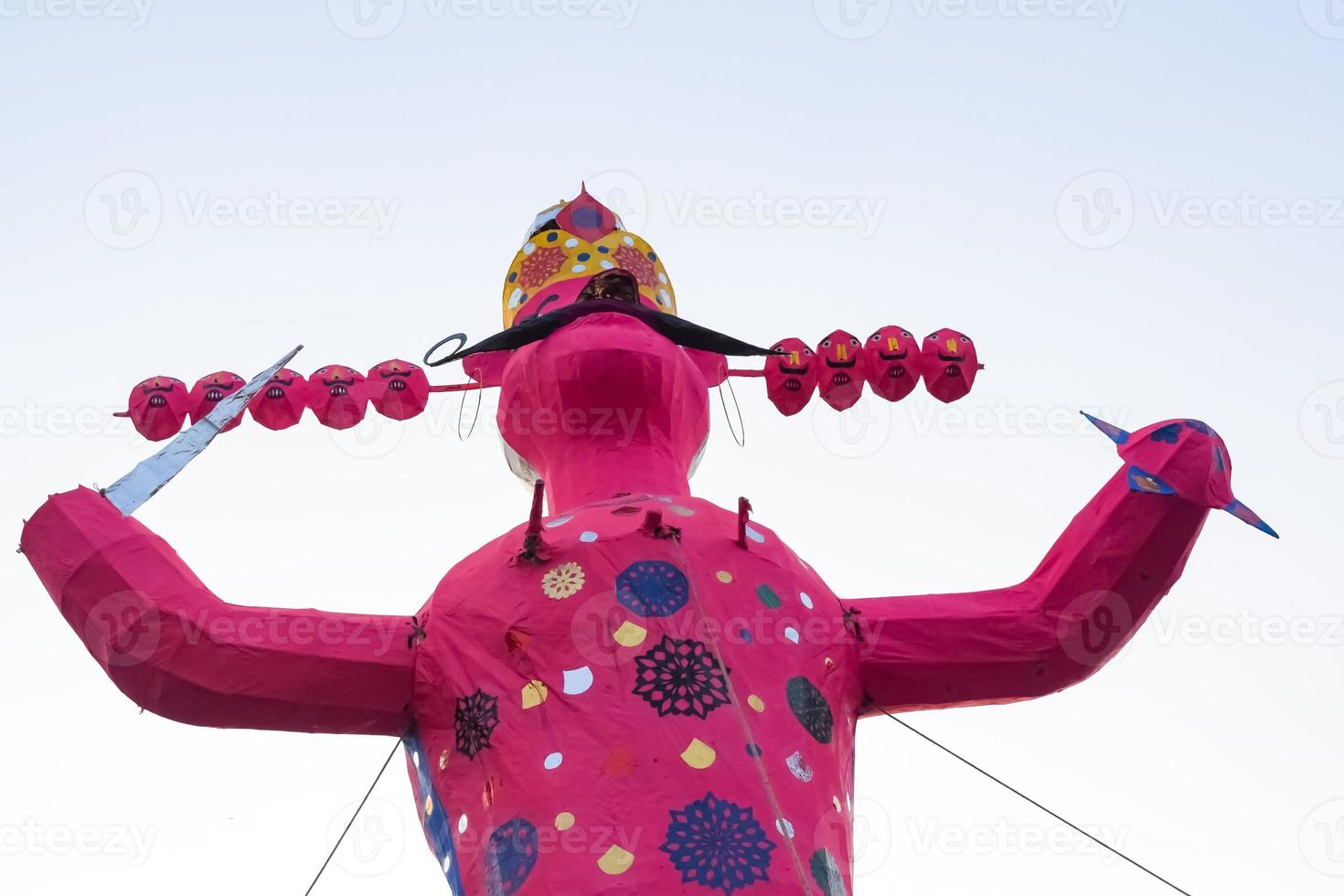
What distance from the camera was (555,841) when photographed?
367cm

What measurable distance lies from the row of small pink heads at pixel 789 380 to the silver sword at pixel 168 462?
75cm

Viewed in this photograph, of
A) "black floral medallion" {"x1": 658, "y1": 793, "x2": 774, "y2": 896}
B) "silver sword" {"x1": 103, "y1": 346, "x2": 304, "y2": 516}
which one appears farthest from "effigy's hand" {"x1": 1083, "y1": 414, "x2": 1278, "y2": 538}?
"silver sword" {"x1": 103, "y1": 346, "x2": 304, "y2": 516}

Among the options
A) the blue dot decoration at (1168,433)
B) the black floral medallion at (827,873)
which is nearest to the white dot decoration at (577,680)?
the black floral medallion at (827,873)

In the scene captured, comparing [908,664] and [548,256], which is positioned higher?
[548,256]

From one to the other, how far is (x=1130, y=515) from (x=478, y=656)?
6.44ft

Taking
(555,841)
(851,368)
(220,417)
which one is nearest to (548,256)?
(851,368)

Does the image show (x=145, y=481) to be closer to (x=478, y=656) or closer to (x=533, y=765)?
(x=478, y=656)

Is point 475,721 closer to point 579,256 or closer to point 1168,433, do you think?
point 1168,433

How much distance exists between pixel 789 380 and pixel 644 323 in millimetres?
782

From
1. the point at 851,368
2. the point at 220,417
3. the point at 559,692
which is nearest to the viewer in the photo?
the point at 559,692

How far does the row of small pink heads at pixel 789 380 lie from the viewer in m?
5.63

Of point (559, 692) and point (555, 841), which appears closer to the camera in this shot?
point (555, 841)

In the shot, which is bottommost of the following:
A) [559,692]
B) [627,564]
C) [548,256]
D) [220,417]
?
[559,692]

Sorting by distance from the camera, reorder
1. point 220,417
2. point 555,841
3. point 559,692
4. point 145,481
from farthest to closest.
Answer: point 220,417
point 145,481
point 559,692
point 555,841
